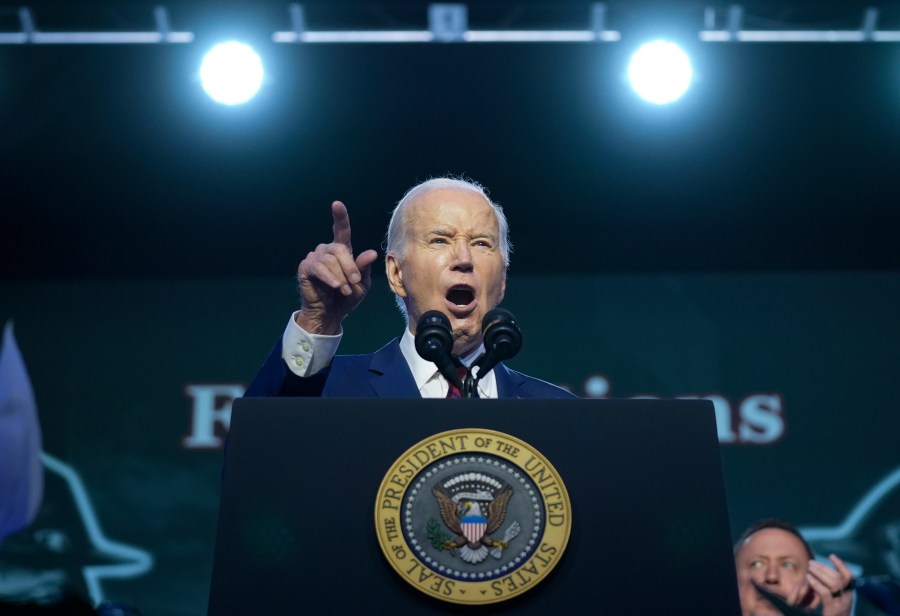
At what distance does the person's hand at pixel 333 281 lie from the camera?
1.72 metres

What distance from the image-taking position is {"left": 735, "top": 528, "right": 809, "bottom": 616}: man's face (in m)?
3.28

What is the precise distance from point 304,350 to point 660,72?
2.64 meters

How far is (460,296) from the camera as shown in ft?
7.02

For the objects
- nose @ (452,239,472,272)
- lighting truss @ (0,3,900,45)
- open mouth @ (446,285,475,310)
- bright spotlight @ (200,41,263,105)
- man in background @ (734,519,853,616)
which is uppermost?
lighting truss @ (0,3,900,45)

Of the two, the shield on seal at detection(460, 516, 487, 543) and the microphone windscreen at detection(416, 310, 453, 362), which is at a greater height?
the microphone windscreen at detection(416, 310, 453, 362)

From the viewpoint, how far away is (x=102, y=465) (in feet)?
15.2

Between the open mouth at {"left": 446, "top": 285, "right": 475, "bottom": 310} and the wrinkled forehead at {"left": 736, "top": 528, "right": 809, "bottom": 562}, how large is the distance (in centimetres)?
176

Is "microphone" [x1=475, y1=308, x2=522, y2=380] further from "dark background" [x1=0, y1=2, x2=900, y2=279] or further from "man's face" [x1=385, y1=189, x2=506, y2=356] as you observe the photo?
"dark background" [x1=0, y1=2, x2=900, y2=279]

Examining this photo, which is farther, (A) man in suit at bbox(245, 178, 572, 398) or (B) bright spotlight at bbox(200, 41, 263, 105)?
(B) bright spotlight at bbox(200, 41, 263, 105)

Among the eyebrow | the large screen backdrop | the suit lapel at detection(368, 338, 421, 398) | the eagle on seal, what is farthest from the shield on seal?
the large screen backdrop

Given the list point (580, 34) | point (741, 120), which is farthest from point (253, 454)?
point (741, 120)

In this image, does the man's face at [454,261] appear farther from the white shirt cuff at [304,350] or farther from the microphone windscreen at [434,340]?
the microphone windscreen at [434,340]

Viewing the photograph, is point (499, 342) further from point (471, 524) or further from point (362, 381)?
point (362, 381)

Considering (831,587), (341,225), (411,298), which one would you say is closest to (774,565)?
(831,587)
